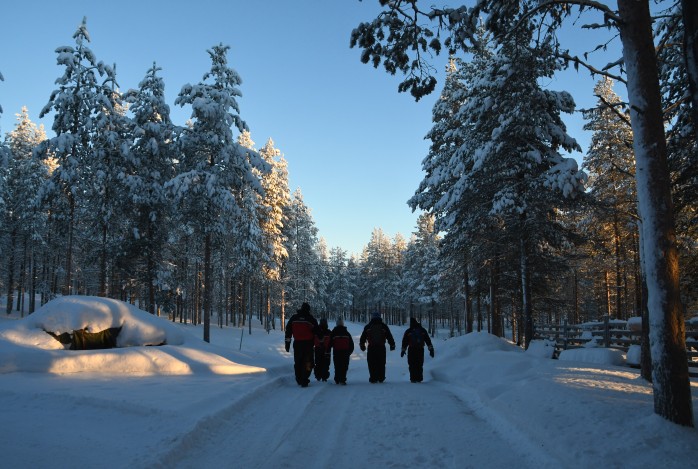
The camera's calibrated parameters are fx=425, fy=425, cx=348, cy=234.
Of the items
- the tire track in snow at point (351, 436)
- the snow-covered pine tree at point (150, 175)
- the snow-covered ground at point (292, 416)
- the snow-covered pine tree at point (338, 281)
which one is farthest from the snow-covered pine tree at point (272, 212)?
the snow-covered pine tree at point (338, 281)

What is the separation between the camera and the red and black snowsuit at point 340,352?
37.2 feet

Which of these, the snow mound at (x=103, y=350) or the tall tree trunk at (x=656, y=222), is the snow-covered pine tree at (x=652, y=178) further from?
the snow mound at (x=103, y=350)

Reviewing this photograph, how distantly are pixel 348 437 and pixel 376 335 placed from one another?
630 cm

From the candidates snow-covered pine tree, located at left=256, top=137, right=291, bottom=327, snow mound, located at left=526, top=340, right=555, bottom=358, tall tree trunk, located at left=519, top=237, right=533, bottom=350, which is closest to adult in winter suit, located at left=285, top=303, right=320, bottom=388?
snow mound, located at left=526, top=340, right=555, bottom=358

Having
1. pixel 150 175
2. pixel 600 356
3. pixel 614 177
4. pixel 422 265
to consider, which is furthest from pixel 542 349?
pixel 422 265

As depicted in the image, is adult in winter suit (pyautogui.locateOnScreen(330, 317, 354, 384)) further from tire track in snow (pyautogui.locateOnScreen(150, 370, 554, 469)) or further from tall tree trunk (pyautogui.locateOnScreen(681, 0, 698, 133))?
tall tree trunk (pyautogui.locateOnScreen(681, 0, 698, 133))

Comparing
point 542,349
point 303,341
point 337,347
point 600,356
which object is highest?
point 303,341

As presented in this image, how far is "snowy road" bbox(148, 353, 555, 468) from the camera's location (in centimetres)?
479

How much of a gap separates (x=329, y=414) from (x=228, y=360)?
657 centimetres

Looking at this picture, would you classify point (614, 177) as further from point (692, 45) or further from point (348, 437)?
point (348, 437)

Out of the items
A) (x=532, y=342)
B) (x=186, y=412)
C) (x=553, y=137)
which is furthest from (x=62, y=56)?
(x=532, y=342)

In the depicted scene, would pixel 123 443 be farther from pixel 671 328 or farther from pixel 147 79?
pixel 147 79

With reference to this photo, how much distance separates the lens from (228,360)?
12.8 meters

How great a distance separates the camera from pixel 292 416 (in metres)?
6.98
